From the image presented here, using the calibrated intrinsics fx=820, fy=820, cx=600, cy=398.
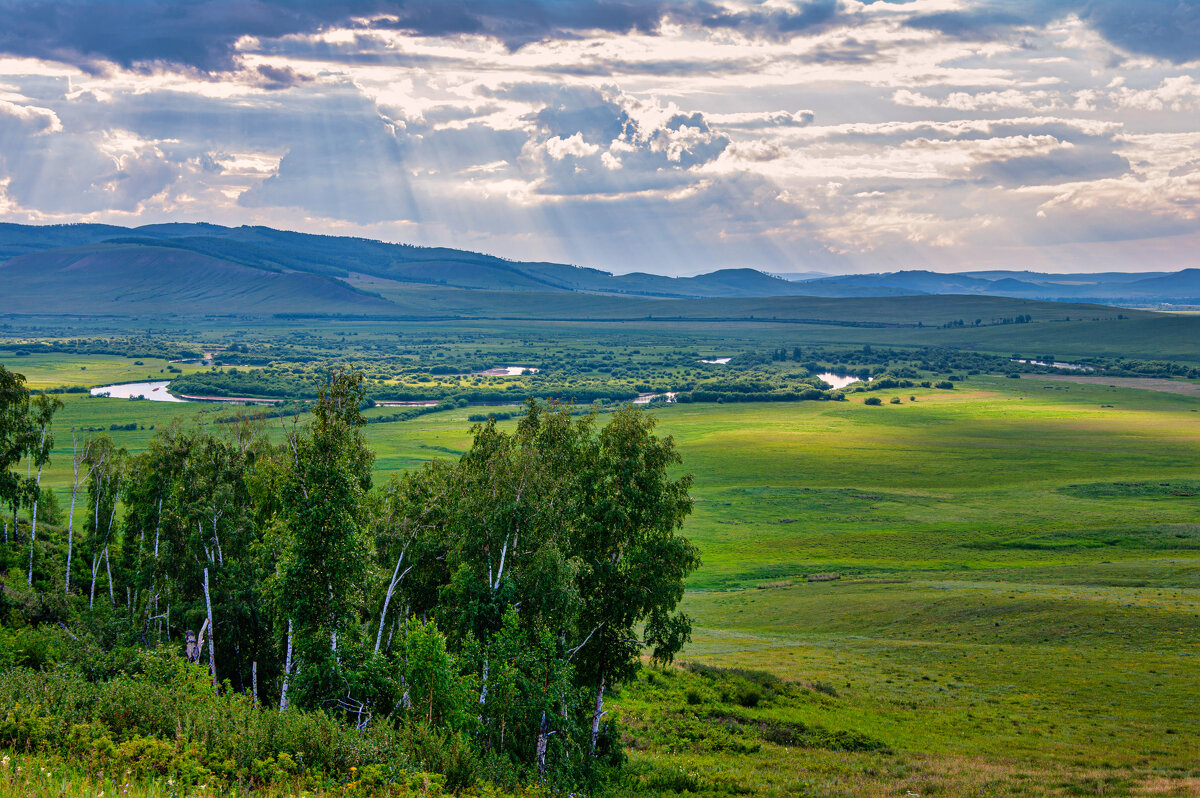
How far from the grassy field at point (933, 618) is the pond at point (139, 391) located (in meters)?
39.1

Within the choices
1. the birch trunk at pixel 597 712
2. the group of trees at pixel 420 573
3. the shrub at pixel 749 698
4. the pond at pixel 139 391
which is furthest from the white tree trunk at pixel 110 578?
the pond at pixel 139 391

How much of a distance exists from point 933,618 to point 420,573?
3735 centimetres

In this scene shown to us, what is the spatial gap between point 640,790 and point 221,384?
188m


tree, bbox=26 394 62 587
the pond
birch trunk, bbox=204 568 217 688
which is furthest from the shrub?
the pond

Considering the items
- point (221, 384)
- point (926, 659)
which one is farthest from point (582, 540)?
point (221, 384)

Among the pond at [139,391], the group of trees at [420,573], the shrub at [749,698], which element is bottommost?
the pond at [139,391]

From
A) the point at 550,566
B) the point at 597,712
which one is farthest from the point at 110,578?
the point at 550,566

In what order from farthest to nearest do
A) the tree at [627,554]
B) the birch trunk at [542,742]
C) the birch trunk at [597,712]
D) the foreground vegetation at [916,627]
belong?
the foreground vegetation at [916,627] < the birch trunk at [597,712] < the tree at [627,554] < the birch trunk at [542,742]

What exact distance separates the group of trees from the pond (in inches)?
5985

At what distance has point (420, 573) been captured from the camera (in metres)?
26.8

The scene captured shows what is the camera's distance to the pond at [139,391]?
17127 cm

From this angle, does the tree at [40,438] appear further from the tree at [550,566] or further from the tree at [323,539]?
the tree at [323,539]

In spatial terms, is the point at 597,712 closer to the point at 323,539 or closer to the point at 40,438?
the point at 323,539

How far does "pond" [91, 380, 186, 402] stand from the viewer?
171275mm
